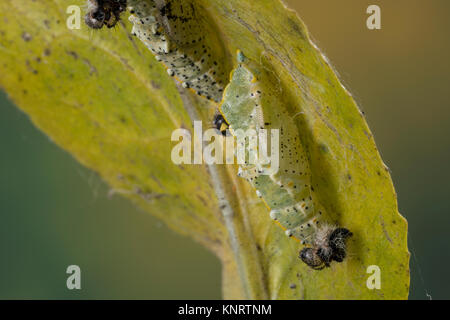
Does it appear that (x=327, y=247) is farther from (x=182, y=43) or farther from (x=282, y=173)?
(x=182, y=43)

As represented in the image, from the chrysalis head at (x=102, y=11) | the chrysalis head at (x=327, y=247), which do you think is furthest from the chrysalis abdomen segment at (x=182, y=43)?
the chrysalis head at (x=327, y=247)

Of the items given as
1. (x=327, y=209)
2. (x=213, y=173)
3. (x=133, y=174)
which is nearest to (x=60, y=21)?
(x=133, y=174)

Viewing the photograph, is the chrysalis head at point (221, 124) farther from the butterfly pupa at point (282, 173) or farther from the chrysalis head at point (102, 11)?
the chrysalis head at point (102, 11)

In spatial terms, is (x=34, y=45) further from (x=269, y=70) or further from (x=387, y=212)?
(x=387, y=212)

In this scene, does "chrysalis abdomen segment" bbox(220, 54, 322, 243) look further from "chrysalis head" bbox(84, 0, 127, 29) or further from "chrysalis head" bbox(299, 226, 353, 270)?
"chrysalis head" bbox(84, 0, 127, 29)

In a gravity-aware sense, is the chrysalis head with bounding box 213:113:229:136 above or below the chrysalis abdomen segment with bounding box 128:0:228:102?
below

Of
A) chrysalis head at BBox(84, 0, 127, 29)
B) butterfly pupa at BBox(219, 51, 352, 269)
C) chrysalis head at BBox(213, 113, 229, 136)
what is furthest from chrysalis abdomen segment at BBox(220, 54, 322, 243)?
chrysalis head at BBox(84, 0, 127, 29)
